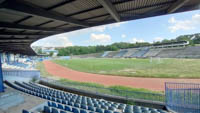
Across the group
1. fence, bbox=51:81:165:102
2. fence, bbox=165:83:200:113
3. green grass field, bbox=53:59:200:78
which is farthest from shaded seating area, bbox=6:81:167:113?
green grass field, bbox=53:59:200:78

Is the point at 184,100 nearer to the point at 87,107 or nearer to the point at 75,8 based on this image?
the point at 87,107

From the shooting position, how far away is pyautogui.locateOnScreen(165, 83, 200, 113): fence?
6137 mm

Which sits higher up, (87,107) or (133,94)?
(87,107)

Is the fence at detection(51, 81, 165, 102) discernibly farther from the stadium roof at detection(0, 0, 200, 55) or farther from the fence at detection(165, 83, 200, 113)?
the stadium roof at detection(0, 0, 200, 55)

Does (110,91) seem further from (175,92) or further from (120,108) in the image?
(175,92)

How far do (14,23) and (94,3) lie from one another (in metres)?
4.66

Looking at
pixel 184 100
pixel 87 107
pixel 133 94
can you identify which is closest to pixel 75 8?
pixel 87 107

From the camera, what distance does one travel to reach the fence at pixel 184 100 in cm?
614

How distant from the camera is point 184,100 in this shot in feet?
21.3

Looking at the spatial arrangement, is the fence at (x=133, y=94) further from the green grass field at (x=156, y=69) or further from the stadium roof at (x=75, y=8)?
the green grass field at (x=156, y=69)

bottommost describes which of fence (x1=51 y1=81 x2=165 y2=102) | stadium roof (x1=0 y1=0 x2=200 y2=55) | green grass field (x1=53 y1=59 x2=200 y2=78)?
green grass field (x1=53 y1=59 x2=200 y2=78)

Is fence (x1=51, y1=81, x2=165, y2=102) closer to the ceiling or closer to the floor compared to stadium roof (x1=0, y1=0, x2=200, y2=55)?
closer to the floor

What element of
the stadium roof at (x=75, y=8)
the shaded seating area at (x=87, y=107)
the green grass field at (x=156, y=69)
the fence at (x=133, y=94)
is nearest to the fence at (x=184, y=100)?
the fence at (x=133, y=94)

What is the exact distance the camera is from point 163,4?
206 inches
